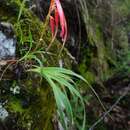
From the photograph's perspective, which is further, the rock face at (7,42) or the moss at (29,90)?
the rock face at (7,42)

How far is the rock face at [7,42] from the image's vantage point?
171 centimetres

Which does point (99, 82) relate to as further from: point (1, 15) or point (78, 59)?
point (1, 15)

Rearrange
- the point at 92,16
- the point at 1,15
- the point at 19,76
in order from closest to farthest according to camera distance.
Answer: the point at 19,76
the point at 1,15
the point at 92,16

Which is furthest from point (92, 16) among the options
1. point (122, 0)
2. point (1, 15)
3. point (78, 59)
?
point (1, 15)

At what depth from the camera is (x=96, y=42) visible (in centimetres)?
305

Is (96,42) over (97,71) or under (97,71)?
over

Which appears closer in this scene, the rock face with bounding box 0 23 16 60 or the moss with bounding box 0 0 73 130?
the moss with bounding box 0 0 73 130

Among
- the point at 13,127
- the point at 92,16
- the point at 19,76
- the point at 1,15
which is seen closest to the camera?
the point at 13,127

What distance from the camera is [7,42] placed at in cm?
173

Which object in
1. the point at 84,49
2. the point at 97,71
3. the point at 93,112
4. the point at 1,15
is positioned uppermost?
the point at 1,15

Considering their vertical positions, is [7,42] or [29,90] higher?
[7,42]

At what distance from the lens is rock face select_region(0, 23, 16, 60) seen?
1.71 meters

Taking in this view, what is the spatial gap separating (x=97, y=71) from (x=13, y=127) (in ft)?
5.21

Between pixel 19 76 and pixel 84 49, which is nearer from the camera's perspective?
pixel 19 76
